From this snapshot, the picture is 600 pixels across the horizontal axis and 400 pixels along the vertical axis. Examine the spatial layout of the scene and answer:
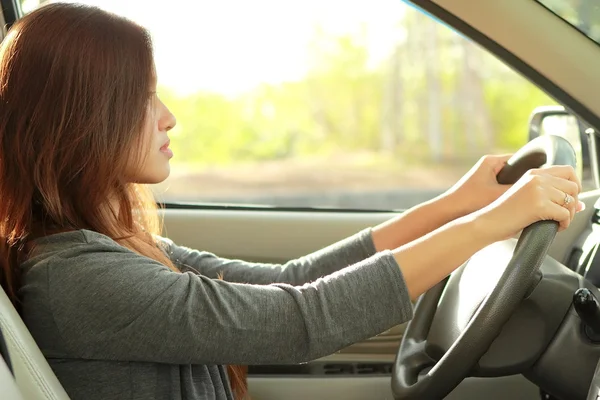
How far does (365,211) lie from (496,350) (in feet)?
3.11

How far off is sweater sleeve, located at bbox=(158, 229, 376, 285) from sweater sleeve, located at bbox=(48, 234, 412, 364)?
0.40 m

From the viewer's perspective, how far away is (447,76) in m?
8.63

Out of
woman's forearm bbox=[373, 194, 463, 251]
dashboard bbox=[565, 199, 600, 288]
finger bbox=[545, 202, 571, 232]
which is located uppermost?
finger bbox=[545, 202, 571, 232]

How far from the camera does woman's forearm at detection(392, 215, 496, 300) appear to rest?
3.69 feet

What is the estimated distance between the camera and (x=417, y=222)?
4.89 feet

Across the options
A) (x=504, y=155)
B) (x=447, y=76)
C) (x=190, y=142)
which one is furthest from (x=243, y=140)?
(x=504, y=155)

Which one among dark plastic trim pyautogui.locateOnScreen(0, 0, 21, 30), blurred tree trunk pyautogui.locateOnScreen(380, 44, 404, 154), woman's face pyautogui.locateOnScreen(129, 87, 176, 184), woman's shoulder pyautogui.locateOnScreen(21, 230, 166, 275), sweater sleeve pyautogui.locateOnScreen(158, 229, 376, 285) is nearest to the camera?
woman's shoulder pyautogui.locateOnScreen(21, 230, 166, 275)

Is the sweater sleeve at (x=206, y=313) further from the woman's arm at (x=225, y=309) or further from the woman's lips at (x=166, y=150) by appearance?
the woman's lips at (x=166, y=150)

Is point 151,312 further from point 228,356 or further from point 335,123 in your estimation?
point 335,123

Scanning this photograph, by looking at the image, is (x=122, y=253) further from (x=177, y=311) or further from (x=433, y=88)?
(x=433, y=88)

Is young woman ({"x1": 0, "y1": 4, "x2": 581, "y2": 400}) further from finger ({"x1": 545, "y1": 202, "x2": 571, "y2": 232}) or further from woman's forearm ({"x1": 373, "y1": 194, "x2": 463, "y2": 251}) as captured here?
woman's forearm ({"x1": 373, "y1": 194, "x2": 463, "y2": 251})

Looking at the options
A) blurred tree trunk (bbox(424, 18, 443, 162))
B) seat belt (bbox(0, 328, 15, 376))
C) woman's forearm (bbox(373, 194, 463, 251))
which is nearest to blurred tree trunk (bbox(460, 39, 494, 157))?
blurred tree trunk (bbox(424, 18, 443, 162))

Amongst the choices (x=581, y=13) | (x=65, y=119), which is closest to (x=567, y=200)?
(x=581, y=13)

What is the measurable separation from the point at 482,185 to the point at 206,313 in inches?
21.5
